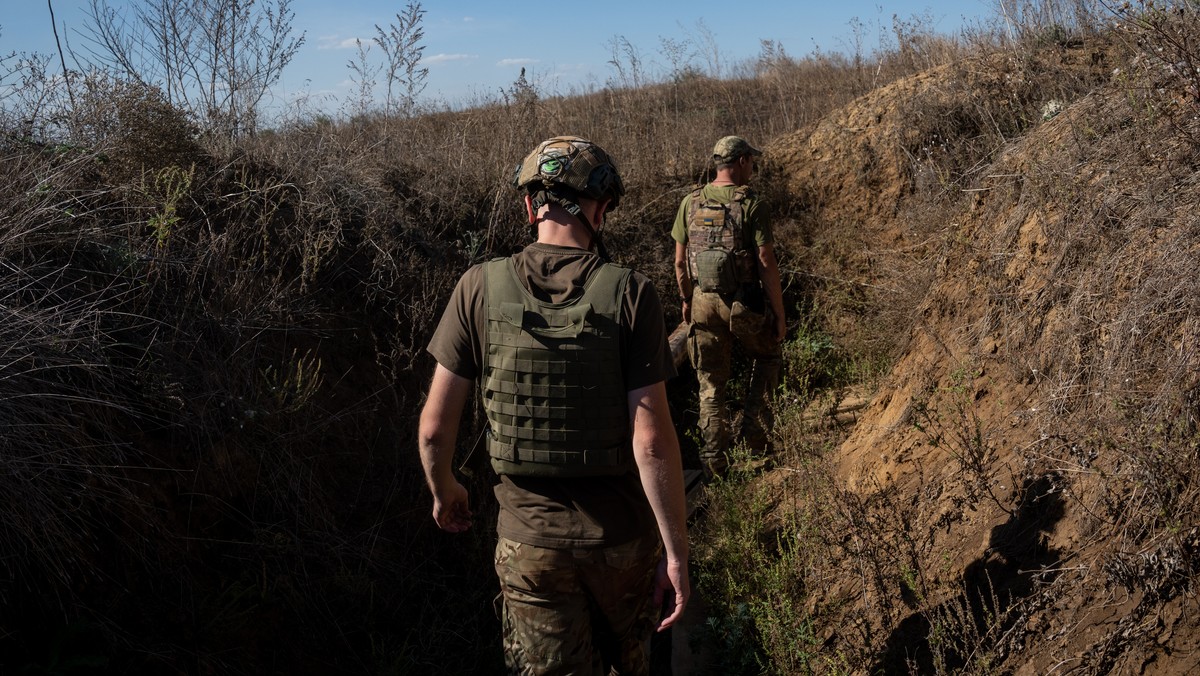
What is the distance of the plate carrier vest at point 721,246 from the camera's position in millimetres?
5383

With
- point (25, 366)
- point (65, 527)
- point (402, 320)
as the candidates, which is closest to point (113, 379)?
point (25, 366)

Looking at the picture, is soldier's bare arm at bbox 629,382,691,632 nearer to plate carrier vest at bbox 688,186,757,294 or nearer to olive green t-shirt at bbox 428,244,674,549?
olive green t-shirt at bbox 428,244,674,549

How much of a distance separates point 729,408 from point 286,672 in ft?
13.1

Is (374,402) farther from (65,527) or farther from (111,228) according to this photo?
(65,527)

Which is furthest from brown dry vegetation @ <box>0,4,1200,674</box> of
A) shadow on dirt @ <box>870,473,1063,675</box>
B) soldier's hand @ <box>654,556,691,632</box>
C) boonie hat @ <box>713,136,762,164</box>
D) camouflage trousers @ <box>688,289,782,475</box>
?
boonie hat @ <box>713,136,762,164</box>

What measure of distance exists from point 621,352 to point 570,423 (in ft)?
0.85

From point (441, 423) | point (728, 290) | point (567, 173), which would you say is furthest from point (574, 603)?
point (728, 290)

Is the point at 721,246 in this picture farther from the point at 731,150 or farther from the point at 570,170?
the point at 570,170

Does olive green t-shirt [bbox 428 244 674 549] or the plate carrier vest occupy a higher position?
the plate carrier vest

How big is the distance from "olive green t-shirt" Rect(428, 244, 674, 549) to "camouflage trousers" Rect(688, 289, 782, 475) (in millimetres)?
3183

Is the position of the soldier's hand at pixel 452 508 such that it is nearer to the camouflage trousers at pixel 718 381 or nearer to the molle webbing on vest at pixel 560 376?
the molle webbing on vest at pixel 560 376

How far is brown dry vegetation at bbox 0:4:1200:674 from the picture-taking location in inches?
122

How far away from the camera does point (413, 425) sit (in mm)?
5125

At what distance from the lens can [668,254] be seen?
8023mm
